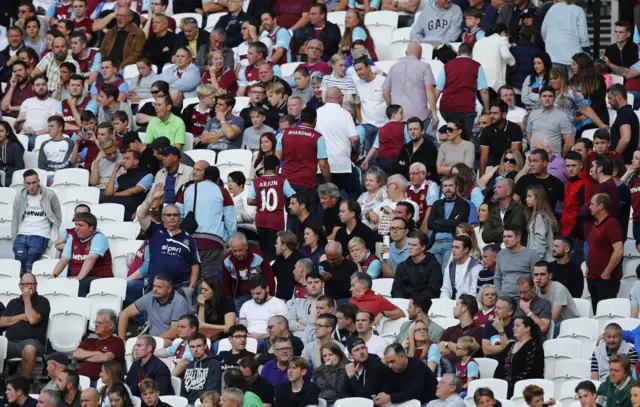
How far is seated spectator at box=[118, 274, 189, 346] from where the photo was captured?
1483cm

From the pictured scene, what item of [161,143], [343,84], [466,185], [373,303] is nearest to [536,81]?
[343,84]

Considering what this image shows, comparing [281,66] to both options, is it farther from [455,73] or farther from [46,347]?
[46,347]

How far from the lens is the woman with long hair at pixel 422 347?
1379cm

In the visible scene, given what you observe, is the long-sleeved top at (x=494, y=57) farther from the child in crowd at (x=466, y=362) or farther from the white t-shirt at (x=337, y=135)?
the child in crowd at (x=466, y=362)

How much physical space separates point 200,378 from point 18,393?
1.44 metres

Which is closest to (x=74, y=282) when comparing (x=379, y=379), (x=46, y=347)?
(x=46, y=347)

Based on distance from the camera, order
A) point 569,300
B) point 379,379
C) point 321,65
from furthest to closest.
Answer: point 321,65 < point 569,300 < point 379,379

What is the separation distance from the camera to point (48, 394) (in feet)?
44.1

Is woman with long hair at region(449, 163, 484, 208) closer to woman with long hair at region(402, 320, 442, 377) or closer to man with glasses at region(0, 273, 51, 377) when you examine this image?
woman with long hair at region(402, 320, 442, 377)

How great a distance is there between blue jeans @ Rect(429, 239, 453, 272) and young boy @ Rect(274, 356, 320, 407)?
2.64 m

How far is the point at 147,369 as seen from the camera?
13750 mm

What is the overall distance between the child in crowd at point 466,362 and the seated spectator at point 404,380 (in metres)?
0.32

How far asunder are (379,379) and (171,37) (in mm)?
7976

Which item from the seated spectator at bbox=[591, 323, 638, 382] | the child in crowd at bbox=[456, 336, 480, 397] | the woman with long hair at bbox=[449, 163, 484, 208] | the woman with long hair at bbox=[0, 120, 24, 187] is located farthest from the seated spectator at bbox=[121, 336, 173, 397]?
the woman with long hair at bbox=[0, 120, 24, 187]
